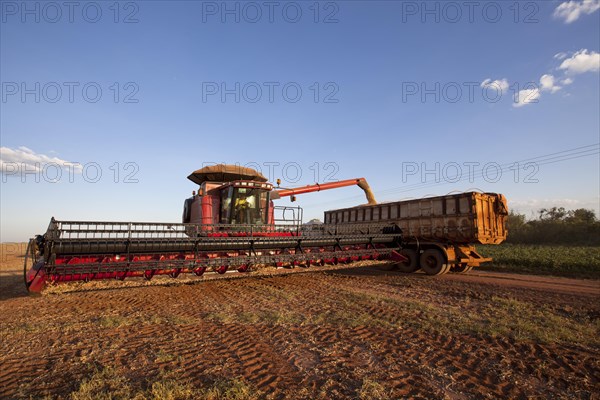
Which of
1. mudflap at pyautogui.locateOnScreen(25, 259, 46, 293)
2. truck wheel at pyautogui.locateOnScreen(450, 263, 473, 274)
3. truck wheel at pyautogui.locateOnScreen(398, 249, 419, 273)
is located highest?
mudflap at pyautogui.locateOnScreen(25, 259, 46, 293)

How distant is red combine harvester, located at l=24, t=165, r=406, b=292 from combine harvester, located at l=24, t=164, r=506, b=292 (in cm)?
2

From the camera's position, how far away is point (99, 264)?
6598 mm

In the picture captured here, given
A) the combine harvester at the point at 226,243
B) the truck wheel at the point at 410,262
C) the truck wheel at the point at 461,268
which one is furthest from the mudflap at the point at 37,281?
the truck wheel at the point at 461,268

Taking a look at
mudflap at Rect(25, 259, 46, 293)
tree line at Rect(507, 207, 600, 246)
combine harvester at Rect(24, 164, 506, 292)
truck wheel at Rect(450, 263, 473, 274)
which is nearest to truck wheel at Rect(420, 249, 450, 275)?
combine harvester at Rect(24, 164, 506, 292)

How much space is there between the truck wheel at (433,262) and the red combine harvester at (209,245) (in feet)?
3.68

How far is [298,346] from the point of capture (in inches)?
176

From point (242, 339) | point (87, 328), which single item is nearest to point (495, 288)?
point (242, 339)

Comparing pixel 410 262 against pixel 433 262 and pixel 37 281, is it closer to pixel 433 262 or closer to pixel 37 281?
pixel 433 262

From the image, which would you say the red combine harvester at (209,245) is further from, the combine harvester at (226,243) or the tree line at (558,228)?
the tree line at (558,228)

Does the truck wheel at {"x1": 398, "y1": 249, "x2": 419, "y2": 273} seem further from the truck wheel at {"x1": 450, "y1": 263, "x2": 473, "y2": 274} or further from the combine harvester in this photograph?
the truck wheel at {"x1": 450, "y1": 263, "x2": 473, "y2": 274}

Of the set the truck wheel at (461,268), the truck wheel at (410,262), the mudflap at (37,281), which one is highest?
the mudflap at (37,281)

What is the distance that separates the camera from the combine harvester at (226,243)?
6.57 metres

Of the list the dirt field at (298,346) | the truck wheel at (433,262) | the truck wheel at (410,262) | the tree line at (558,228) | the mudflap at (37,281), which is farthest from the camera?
the tree line at (558,228)

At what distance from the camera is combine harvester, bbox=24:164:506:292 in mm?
6574
